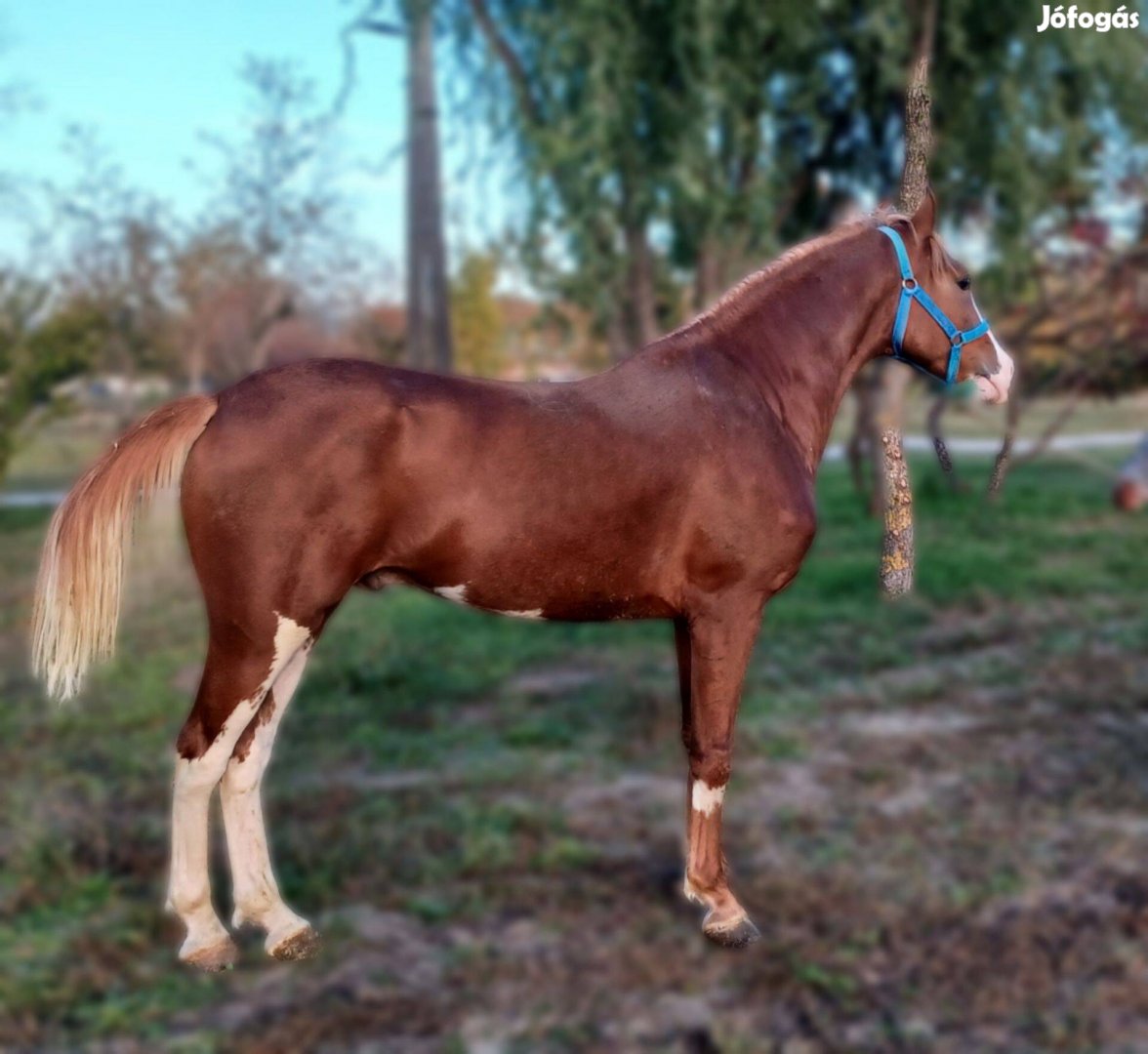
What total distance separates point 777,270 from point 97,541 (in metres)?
1.37

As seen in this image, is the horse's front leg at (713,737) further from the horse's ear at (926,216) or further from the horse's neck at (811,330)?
the horse's ear at (926,216)

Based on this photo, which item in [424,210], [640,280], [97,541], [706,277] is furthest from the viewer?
[424,210]

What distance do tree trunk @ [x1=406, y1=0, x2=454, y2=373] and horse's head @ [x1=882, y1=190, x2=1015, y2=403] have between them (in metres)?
6.44

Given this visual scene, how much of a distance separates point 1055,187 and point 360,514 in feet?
30.7

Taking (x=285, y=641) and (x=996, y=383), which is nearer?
(x=285, y=641)

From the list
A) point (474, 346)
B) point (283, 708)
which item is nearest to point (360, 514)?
point (283, 708)

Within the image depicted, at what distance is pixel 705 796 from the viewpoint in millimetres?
2125

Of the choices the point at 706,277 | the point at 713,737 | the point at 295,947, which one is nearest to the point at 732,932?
the point at 713,737

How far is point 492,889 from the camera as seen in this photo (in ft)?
67.9

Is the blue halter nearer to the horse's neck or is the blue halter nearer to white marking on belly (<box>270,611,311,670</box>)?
the horse's neck

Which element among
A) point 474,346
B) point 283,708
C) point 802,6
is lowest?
point 474,346

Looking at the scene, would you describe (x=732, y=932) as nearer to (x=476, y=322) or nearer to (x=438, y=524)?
(x=438, y=524)

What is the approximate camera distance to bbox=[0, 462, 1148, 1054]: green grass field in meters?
17.3

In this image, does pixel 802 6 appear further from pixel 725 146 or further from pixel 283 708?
pixel 283 708
